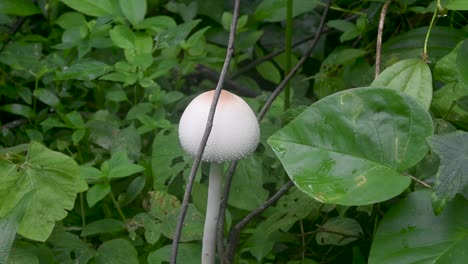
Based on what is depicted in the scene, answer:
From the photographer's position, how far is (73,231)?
5.14 feet

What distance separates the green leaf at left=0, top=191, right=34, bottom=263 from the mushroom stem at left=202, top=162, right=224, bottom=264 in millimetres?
298

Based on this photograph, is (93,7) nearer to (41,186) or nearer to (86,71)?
(86,71)

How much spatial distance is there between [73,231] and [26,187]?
0.33 meters

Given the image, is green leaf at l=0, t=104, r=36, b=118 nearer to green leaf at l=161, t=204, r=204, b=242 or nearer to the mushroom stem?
green leaf at l=161, t=204, r=204, b=242

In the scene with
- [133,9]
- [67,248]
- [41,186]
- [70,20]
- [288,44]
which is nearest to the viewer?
[41,186]

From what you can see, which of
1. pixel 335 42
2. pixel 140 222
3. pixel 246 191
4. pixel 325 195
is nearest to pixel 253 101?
pixel 246 191

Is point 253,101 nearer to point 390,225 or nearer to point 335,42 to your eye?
point 390,225

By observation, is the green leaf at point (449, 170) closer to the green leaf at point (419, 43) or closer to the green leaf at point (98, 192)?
the green leaf at point (419, 43)

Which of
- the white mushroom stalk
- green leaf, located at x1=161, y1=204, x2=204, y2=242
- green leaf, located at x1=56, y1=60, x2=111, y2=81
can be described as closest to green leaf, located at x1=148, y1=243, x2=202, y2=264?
green leaf, located at x1=161, y1=204, x2=204, y2=242

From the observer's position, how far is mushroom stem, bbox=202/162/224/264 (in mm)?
1143

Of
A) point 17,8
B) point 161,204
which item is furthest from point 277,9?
point 17,8

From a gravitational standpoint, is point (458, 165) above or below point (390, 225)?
above

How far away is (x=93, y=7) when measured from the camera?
1.77 metres

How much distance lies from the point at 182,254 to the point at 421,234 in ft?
1.54
